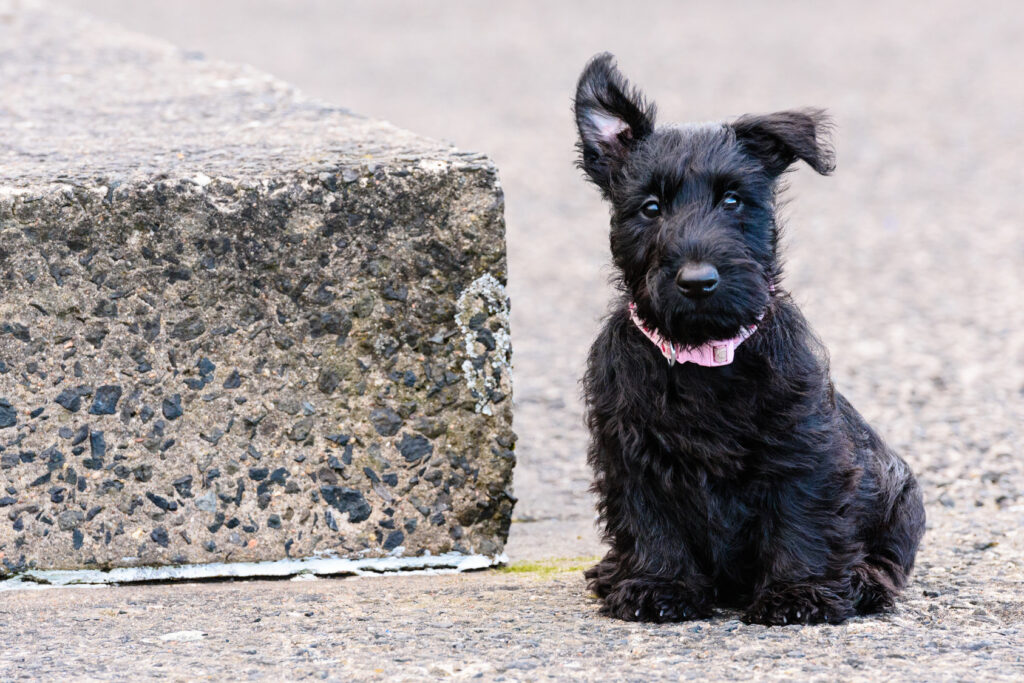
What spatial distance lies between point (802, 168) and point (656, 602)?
10.6 m

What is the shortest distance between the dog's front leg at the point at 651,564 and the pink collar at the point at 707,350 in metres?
0.40

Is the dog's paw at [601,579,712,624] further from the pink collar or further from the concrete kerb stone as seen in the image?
the concrete kerb stone

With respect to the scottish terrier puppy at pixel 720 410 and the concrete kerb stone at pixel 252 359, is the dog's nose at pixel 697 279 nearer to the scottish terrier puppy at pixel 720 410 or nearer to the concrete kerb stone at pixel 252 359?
the scottish terrier puppy at pixel 720 410

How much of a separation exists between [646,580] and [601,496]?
35cm

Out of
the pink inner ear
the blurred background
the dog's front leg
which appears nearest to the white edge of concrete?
the blurred background

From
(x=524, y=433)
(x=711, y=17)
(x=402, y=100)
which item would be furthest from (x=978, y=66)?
(x=524, y=433)

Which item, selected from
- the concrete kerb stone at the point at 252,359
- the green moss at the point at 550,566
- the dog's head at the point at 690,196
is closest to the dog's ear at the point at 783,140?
the dog's head at the point at 690,196

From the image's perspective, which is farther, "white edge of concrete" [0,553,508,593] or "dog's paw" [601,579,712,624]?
"white edge of concrete" [0,553,508,593]

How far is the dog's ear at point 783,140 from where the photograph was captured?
13.0ft

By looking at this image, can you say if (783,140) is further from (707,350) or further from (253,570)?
(253,570)

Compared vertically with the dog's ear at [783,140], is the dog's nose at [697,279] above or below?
below

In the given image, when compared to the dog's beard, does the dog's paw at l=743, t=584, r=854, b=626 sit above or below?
below

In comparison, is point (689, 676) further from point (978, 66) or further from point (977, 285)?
point (978, 66)

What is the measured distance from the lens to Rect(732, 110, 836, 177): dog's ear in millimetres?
3949
